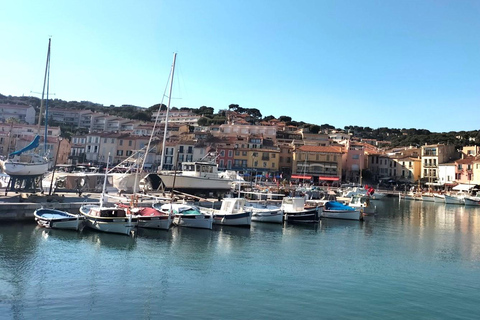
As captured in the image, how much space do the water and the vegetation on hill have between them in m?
92.0

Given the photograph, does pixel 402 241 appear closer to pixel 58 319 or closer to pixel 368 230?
pixel 368 230

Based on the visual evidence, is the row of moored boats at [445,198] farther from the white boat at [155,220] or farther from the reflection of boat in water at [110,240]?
the reflection of boat in water at [110,240]

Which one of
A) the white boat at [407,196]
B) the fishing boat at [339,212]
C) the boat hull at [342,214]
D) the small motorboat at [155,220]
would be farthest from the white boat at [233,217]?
the white boat at [407,196]

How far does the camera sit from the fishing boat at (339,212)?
123ft

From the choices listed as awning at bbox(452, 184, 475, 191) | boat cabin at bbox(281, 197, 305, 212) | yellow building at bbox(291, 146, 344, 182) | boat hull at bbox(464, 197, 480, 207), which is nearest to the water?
boat cabin at bbox(281, 197, 305, 212)

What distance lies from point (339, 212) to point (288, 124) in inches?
4104

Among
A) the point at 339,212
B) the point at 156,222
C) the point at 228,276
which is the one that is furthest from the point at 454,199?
the point at 228,276

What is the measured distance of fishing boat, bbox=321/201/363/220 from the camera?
37406mm

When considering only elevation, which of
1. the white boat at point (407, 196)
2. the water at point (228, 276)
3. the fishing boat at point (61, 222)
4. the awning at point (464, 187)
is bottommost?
the water at point (228, 276)

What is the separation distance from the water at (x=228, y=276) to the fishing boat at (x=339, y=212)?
10811mm

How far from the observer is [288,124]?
14025 centimetres

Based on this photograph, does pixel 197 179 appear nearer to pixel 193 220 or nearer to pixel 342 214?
pixel 193 220

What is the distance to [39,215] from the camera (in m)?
23.5

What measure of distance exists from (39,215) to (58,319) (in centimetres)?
1495
